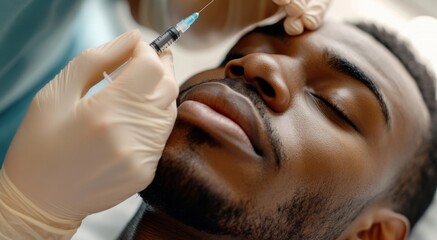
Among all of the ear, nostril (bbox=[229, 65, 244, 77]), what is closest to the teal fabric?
nostril (bbox=[229, 65, 244, 77])

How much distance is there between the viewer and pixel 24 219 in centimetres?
89

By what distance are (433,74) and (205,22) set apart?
59 cm

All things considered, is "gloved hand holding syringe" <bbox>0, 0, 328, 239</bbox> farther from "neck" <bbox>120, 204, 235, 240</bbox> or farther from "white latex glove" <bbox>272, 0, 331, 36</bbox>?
"white latex glove" <bbox>272, 0, 331, 36</bbox>

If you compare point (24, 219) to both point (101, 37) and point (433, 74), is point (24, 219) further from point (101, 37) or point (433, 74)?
Answer: point (433, 74)

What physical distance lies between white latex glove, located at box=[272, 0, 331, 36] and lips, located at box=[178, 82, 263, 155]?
0.24 m

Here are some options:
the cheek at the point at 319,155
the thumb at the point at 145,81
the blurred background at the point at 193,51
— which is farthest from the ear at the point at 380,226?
the thumb at the point at 145,81

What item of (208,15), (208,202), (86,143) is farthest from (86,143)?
(208,15)

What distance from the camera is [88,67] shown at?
2.97ft

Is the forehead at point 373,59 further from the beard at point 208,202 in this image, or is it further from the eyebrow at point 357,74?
the beard at point 208,202

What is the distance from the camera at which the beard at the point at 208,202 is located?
A: 94cm

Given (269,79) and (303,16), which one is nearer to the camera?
(269,79)

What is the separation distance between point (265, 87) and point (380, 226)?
1.51ft

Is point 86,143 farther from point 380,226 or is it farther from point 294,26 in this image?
point 380,226

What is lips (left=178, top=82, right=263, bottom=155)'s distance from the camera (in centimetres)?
95
